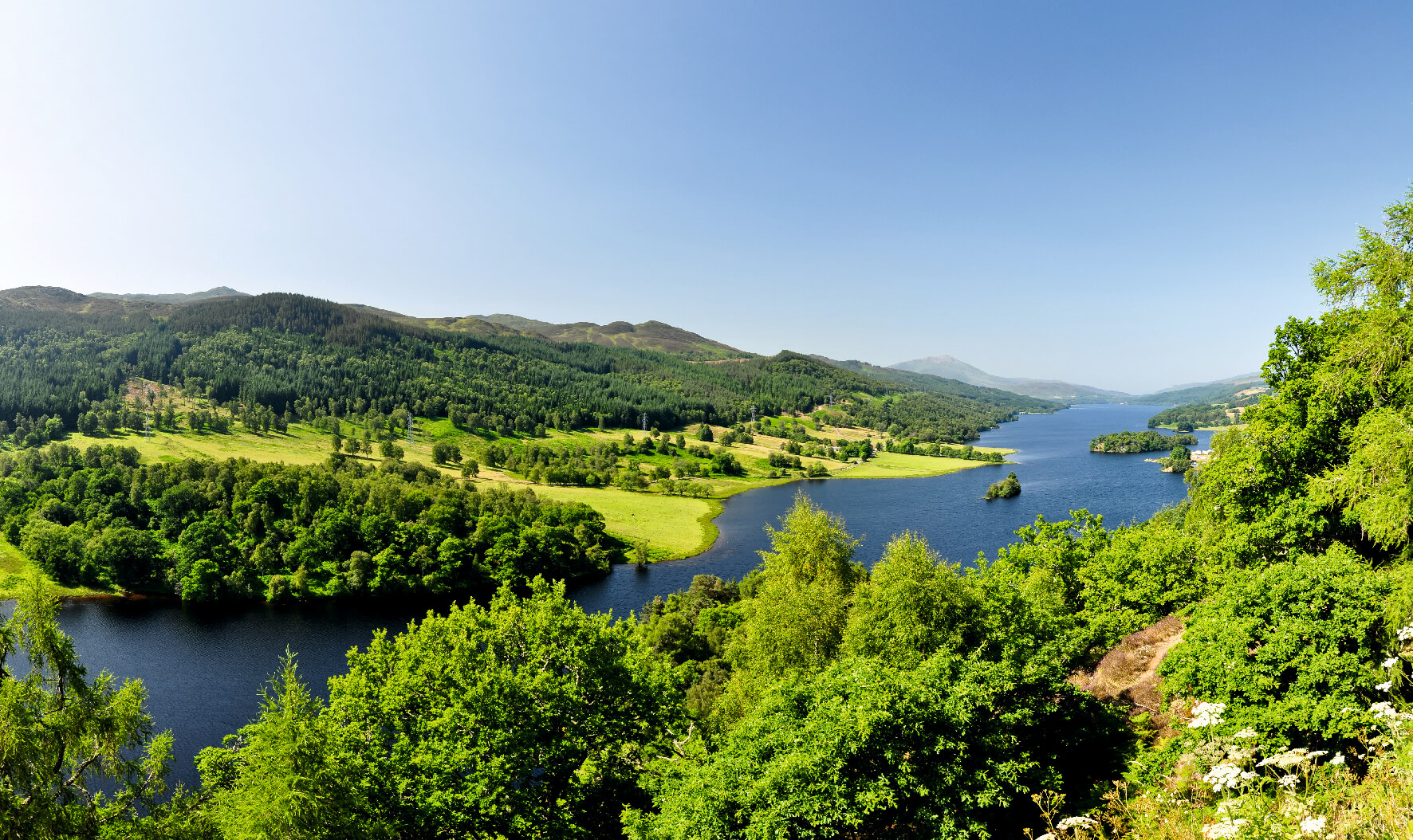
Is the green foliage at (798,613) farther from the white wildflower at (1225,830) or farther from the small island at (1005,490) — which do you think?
the small island at (1005,490)

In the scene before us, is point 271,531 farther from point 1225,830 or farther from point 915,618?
point 1225,830

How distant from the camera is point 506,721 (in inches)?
805

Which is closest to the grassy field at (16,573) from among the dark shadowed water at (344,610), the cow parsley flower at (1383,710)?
the dark shadowed water at (344,610)

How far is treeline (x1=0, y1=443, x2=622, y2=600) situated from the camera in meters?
72.6

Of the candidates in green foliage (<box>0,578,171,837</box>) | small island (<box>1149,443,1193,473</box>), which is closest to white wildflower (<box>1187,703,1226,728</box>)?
green foliage (<box>0,578,171,837</box>)

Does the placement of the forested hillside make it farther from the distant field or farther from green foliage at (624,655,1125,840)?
the distant field

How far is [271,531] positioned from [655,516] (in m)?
55.7

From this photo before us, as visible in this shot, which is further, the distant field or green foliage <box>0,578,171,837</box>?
the distant field

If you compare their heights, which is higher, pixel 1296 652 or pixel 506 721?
pixel 1296 652

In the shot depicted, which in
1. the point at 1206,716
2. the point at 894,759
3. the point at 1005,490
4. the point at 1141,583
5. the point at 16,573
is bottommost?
the point at 16,573

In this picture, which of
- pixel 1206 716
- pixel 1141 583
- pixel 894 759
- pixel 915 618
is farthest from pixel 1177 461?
pixel 1206 716

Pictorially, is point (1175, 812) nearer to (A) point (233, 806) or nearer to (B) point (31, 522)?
(A) point (233, 806)

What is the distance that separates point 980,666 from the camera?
17422mm

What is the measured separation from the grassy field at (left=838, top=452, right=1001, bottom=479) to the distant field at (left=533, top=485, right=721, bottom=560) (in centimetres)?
5267
